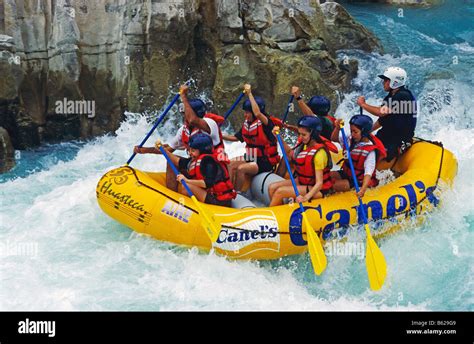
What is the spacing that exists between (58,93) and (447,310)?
6.04m

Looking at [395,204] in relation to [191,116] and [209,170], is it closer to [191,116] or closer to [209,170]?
[209,170]

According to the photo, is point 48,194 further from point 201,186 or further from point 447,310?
point 447,310

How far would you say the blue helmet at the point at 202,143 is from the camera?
6188 millimetres

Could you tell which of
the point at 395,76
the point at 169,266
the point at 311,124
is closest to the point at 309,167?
the point at 311,124

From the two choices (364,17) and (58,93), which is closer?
(58,93)

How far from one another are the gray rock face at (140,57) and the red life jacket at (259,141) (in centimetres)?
269

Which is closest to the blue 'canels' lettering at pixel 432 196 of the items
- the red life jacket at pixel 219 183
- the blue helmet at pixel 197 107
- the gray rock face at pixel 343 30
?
the red life jacket at pixel 219 183

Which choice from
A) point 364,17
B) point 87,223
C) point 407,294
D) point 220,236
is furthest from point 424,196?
point 364,17

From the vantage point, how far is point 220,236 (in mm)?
6137

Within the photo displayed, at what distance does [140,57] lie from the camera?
9.39 meters

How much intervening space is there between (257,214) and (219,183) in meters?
0.49
